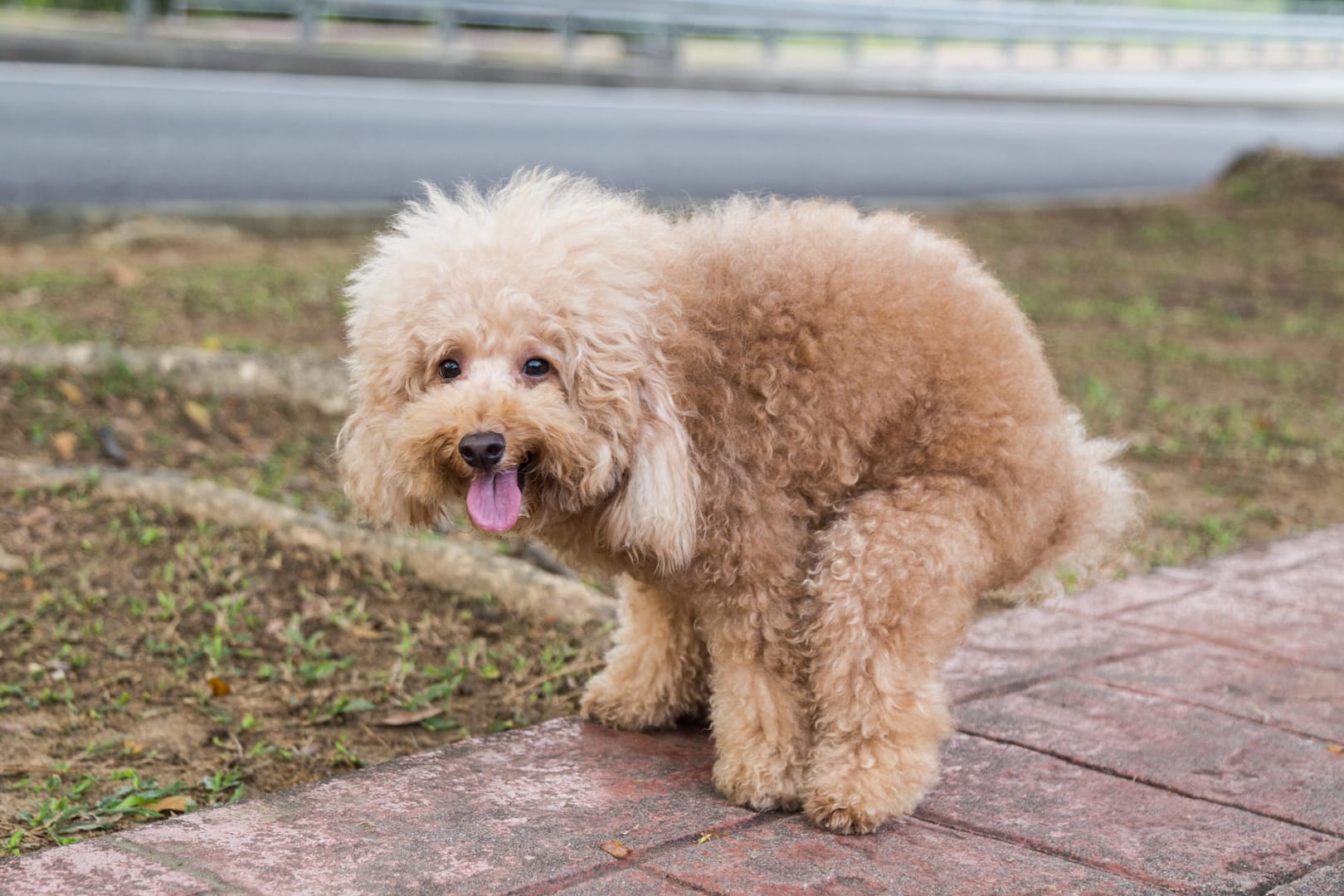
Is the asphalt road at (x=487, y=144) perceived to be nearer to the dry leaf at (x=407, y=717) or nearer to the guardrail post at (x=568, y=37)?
the guardrail post at (x=568, y=37)

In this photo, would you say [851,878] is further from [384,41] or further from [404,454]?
[384,41]

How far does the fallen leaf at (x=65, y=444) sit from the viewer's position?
5.08 m

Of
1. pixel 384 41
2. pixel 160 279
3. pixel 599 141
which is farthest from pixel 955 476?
pixel 384 41

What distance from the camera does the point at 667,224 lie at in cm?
338

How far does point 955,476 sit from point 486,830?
117 cm

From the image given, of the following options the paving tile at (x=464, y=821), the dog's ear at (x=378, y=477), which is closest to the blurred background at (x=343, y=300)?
the paving tile at (x=464, y=821)

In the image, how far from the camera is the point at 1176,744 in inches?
142

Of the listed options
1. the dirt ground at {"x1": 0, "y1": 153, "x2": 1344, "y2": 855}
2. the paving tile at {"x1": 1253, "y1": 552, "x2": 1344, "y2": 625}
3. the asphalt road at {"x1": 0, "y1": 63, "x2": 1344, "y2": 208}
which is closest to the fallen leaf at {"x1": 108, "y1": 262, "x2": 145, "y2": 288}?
the dirt ground at {"x1": 0, "y1": 153, "x2": 1344, "y2": 855}

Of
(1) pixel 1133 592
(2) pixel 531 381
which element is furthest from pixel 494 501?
(1) pixel 1133 592

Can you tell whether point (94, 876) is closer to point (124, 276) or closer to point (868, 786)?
point (868, 786)

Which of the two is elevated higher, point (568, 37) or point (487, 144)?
point (568, 37)

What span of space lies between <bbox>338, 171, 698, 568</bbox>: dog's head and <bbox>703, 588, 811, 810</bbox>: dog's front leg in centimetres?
24

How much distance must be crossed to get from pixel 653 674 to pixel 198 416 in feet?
8.41

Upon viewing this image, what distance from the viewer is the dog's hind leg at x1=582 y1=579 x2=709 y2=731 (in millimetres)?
3689
